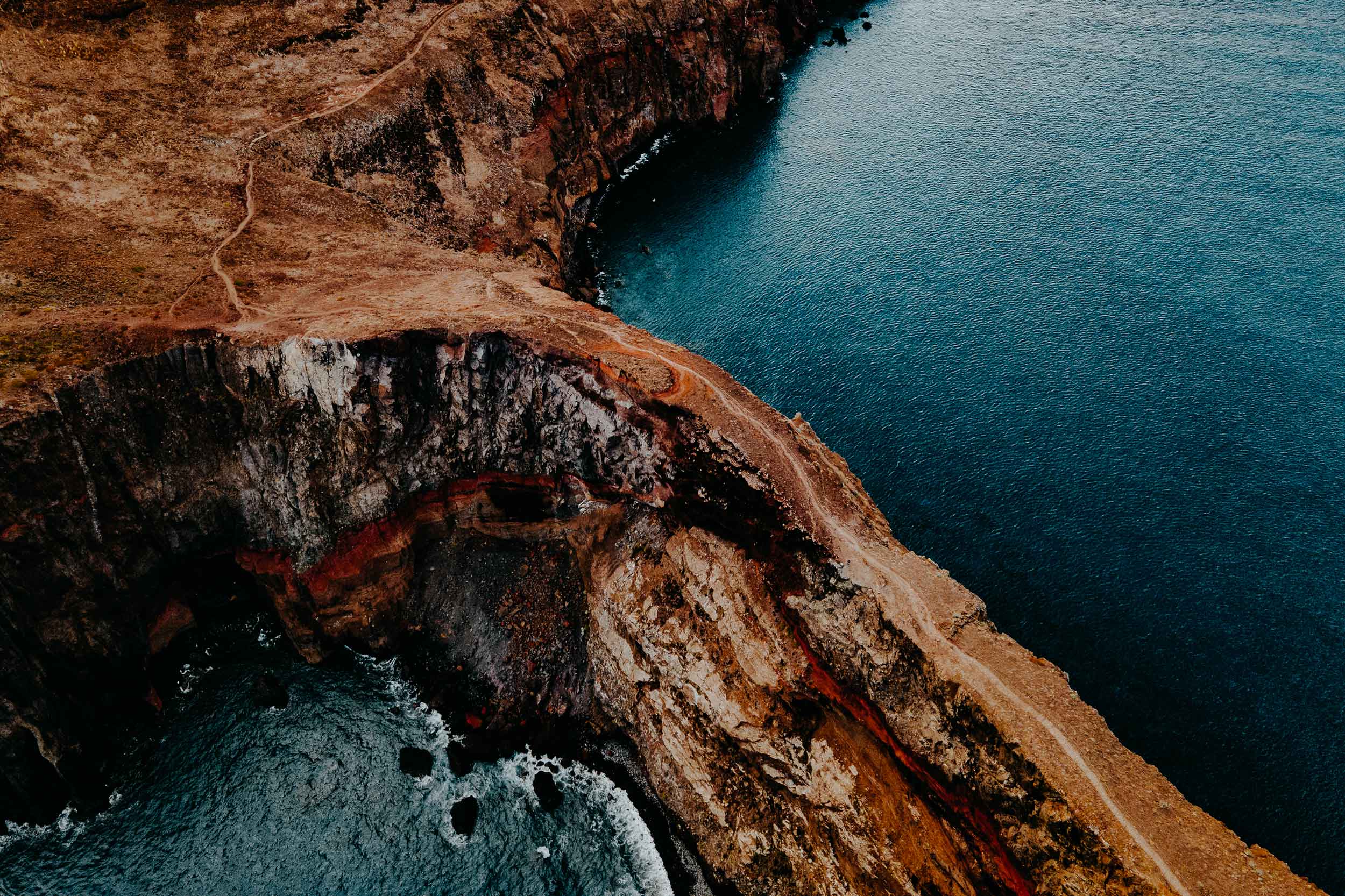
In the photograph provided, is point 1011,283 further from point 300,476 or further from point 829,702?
point 300,476

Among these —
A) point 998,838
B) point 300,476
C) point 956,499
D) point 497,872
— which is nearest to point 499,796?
point 497,872

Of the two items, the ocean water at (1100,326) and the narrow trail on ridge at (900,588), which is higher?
the narrow trail on ridge at (900,588)

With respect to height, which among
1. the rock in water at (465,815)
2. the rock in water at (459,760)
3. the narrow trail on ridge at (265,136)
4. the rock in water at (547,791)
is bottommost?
the rock in water at (547,791)

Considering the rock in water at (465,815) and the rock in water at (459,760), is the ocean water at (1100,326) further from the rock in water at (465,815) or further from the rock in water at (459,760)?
the rock in water at (465,815)

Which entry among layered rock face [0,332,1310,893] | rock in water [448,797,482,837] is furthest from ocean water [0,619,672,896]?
layered rock face [0,332,1310,893]

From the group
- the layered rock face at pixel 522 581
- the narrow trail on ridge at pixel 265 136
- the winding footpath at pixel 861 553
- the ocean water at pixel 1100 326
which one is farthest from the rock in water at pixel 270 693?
the ocean water at pixel 1100 326

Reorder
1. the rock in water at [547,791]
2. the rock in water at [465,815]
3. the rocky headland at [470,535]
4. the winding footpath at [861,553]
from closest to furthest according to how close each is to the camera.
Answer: the winding footpath at [861,553], the rocky headland at [470,535], the rock in water at [465,815], the rock in water at [547,791]

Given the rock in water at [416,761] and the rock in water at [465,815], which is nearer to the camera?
the rock in water at [465,815]
